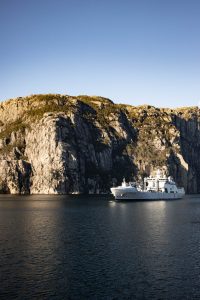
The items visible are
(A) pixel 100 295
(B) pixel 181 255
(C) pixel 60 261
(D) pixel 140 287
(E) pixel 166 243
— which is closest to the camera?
(A) pixel 100 295

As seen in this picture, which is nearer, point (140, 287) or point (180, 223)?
point (140, 287)

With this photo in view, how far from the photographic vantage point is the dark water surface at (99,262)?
39375 mm

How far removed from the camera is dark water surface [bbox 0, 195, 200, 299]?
3938 centimetres

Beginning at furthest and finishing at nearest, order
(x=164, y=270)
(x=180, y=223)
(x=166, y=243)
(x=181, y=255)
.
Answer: (x=180, y=223)
(x=166, y=243)
(x=181, y=255)
(x=164, y=270)

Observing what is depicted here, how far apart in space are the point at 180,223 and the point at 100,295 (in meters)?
59.9

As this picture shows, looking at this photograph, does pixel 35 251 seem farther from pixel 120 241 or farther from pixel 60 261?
pixel 120 241

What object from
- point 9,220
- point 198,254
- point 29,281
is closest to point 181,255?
point 198,254

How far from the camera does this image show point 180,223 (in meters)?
94.6

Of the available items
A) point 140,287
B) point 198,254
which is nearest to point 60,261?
point 140,287

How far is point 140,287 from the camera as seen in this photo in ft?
134

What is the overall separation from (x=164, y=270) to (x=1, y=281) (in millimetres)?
19273

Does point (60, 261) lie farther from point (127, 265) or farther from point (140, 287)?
point (140, 287)

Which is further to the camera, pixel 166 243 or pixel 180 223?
pixel 180 223

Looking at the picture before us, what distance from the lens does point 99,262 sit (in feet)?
170
